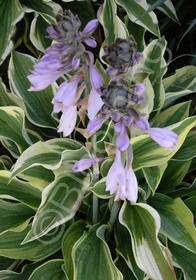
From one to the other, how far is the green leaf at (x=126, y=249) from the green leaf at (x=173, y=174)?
0.21 metres

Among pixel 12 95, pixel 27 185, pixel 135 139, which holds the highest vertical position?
pixel 12 95

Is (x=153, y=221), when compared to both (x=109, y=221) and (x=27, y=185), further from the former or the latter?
(x=27, y=185)

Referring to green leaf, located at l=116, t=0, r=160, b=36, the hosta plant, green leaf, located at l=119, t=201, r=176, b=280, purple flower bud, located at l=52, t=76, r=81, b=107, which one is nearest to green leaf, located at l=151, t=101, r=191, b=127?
the hosta plant

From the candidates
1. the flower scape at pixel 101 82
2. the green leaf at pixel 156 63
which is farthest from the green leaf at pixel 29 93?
the flower scape at pixel 101 82

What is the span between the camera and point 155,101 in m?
0.99

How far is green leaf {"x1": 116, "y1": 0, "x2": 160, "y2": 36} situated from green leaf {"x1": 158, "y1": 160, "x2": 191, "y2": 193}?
0.41 meters

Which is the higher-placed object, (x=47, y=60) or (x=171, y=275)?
(x=47, y=60)

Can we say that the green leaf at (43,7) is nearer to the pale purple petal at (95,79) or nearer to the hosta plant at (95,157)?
the hosta plant at (95,157)

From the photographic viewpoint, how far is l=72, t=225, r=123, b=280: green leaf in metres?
0.77

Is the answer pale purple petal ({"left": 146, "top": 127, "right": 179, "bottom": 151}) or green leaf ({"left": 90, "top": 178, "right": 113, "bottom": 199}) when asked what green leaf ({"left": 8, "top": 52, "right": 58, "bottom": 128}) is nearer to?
green leaf ({"left": 90, "top": 178, "right": 113, "bottom": 199})

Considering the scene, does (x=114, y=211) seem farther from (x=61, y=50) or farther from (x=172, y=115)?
(x=61, y=50)

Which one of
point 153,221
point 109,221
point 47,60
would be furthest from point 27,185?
point 47,60

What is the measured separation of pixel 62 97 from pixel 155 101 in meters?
0.54

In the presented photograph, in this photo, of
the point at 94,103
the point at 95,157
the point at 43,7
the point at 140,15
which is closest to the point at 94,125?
the point at 94,103
